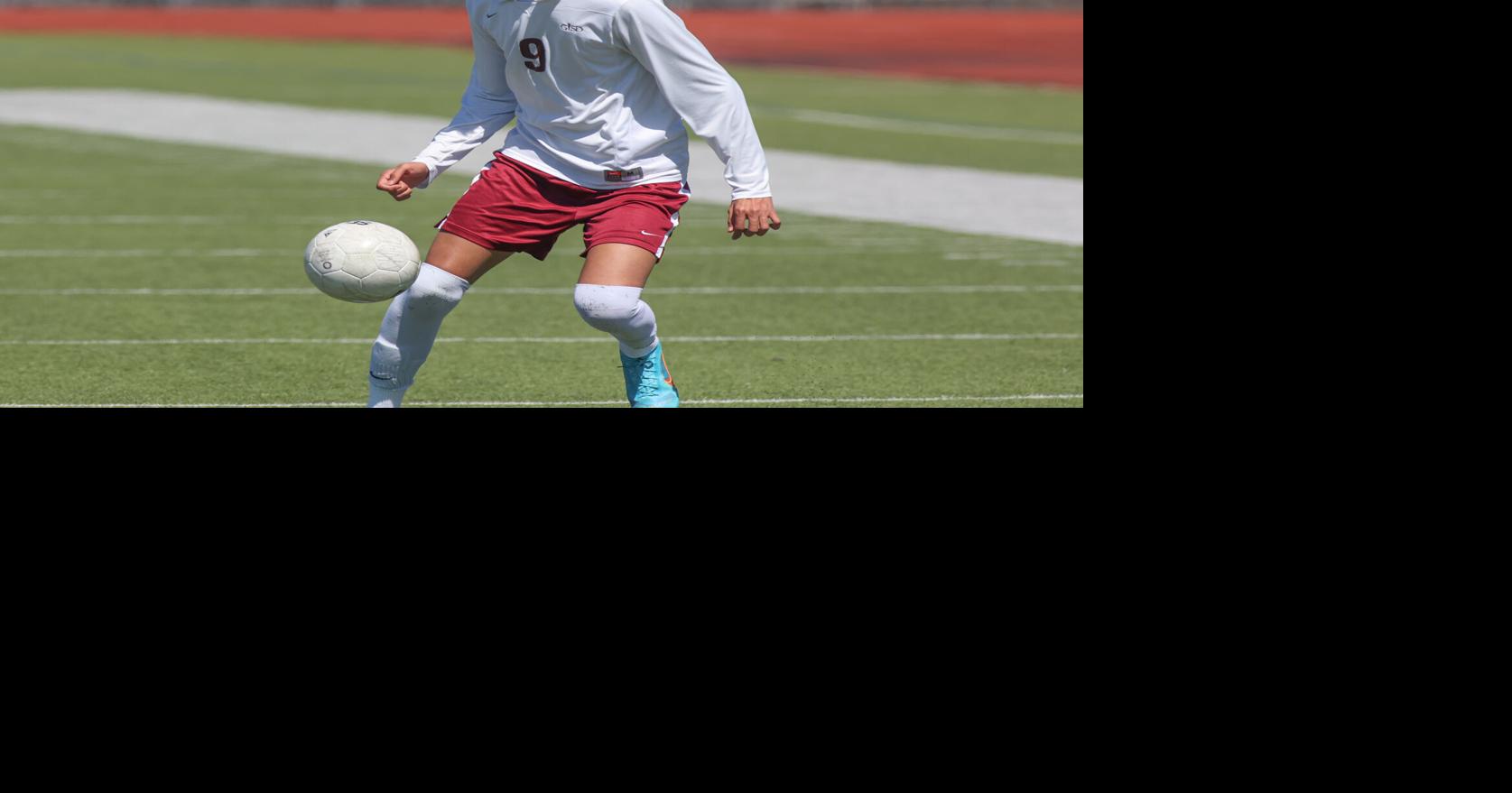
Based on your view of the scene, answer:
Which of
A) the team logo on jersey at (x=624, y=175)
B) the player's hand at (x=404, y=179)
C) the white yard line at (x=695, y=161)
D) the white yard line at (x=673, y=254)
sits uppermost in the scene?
the player's hand at (x=404, y=179)

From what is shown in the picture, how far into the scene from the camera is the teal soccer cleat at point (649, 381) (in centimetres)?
684

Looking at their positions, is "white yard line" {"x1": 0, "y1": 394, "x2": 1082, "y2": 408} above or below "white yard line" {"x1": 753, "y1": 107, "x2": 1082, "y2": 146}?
above

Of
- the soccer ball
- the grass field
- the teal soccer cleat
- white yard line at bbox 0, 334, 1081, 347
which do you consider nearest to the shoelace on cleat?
the teal soccer cleat

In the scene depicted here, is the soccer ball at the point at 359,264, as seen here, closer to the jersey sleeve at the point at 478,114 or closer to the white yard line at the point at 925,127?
the jersey sleeve at the point at 478,114

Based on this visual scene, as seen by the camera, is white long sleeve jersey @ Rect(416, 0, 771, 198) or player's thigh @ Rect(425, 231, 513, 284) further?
player's thigh @ Rect(425, 231, 513, 284)

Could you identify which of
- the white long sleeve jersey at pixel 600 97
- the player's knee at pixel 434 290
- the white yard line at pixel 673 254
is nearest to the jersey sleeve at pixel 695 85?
the white long sleeve jersey at pixel 600 97

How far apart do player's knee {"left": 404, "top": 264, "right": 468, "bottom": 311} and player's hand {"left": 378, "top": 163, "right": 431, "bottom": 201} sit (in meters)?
0.25

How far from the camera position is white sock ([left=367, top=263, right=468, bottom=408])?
21.3 ft

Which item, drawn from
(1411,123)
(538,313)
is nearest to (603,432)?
(1411,123)

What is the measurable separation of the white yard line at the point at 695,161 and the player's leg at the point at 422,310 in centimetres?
670

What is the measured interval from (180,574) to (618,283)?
2755 millimetres

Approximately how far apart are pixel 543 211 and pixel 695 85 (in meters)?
0.64

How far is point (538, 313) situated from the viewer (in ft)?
32.8

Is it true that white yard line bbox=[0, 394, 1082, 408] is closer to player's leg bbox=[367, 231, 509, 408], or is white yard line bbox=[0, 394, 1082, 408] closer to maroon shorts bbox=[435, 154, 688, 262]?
player's leg bbox=[367, 231, 509, 408]
